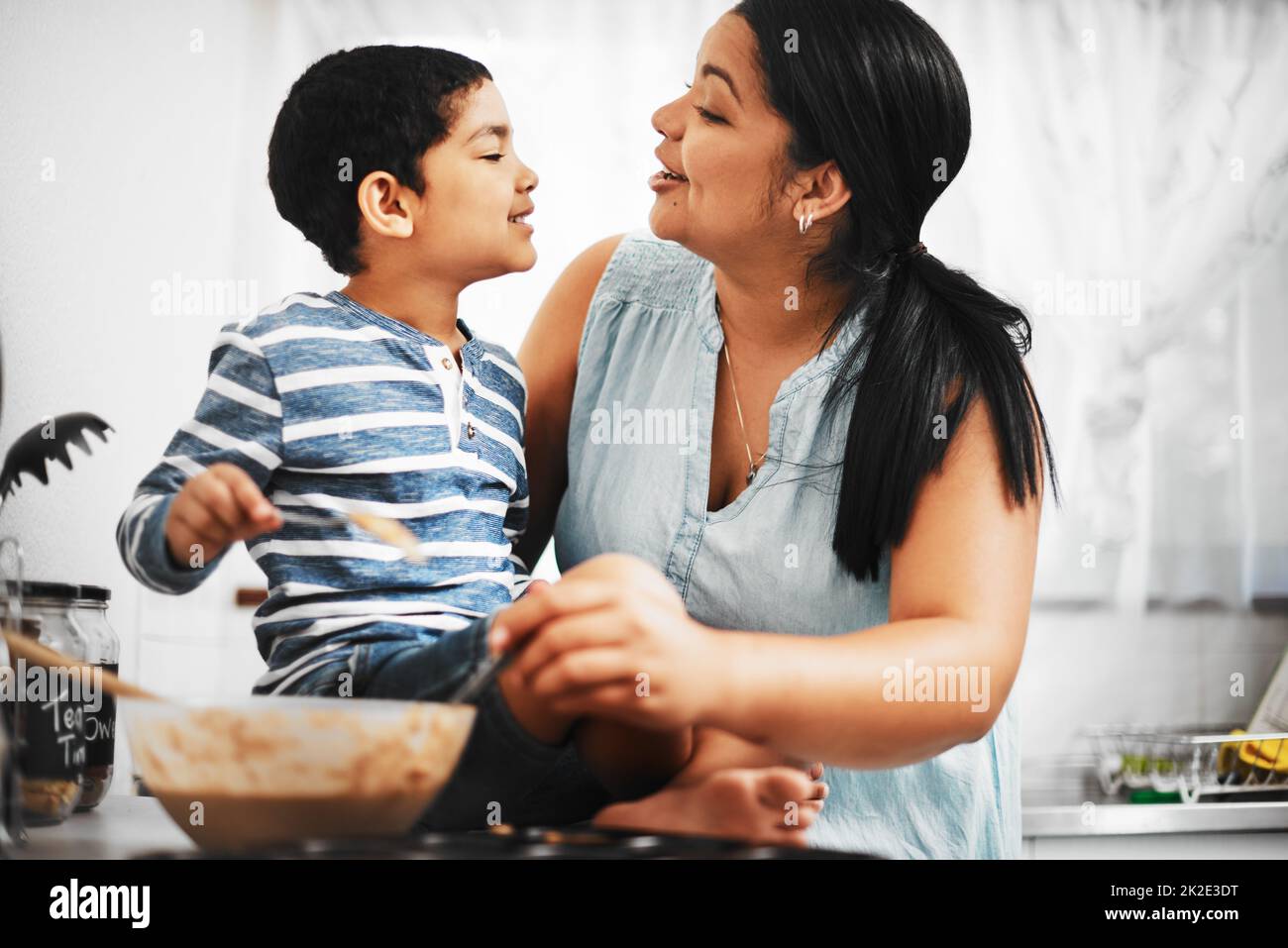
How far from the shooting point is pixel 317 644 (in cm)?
82

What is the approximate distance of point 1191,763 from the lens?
1.83 meters

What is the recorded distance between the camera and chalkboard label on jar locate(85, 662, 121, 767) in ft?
2.73

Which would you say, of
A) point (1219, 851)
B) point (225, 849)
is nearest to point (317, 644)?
point (225, 849)

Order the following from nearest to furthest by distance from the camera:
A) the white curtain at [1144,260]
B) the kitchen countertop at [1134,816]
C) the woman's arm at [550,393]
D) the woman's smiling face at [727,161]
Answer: the woman's smiling face at [727,161], the woman's arm at [550,393], the kitchen countertop at [1134,816], the white curtain at [1144,260]

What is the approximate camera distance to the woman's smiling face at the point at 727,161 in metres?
0.97

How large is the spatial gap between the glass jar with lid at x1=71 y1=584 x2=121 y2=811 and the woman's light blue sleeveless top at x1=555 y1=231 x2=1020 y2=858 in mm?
372

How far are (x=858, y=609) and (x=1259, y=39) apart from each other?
190 cm

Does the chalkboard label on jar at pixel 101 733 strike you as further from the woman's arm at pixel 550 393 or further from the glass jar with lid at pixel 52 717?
the woman's arm at pixel 550 393

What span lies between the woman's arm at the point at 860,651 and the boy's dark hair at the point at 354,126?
1.58 ft

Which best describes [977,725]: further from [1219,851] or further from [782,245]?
[1219,851]

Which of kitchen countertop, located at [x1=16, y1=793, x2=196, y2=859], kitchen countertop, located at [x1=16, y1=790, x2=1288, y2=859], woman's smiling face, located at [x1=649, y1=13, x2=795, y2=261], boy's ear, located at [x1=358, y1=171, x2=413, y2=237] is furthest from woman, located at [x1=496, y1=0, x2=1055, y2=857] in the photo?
kitchen countertop, located at [x1=16, y1=790, x2=1288, y2=859]

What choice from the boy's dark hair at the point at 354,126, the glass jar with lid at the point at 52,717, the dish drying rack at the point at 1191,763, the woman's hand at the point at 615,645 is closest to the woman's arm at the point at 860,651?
the woman's hand at the point at 615,645

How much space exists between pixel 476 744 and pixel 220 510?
0.62 ft

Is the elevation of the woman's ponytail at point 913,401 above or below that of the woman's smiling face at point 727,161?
below
